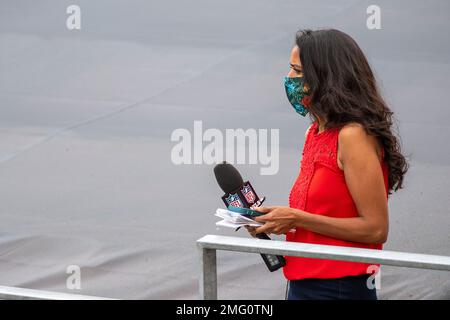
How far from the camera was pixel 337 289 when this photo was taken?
2.35 meters

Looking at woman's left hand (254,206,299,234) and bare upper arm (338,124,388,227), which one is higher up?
bare upper arm (338,124,388,227)

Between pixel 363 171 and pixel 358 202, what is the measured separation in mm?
82

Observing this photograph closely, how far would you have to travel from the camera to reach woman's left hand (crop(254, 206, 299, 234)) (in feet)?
7.66

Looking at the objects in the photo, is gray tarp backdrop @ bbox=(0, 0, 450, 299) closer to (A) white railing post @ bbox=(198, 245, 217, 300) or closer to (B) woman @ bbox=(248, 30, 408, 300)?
(B) woman @ bbox=(248, 30, 408, 300)

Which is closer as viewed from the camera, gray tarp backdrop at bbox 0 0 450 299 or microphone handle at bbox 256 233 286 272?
microphone handle at bbox 256 233 286 272

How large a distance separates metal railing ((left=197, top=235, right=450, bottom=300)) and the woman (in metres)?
0.48

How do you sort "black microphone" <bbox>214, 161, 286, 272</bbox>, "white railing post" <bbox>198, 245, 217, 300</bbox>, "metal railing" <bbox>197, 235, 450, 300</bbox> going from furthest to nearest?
"black microphone" <bbox>214, 161, 286, 272</bbox> < "white railing post" <bbox>198, 245, 217, 300</bbox> < "metal railing" <bbox>197, 235, 450, 300</bbox>

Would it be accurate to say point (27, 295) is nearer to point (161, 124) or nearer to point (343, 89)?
point (343, 89)

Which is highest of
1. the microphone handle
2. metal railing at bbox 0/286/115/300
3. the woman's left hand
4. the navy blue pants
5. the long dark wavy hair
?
the long dark wavy hair

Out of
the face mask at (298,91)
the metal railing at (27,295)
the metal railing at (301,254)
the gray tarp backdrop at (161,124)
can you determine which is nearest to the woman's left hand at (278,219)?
the face mask at (298,91)

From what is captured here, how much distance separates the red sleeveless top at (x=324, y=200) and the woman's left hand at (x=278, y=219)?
0.26 feet

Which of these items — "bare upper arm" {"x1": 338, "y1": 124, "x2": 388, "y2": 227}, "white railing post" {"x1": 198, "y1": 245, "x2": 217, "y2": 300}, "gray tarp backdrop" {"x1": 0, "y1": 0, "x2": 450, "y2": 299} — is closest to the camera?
"white railing post" {"x1": 198, "y1": 245, "x2": 217, "y2": 300}

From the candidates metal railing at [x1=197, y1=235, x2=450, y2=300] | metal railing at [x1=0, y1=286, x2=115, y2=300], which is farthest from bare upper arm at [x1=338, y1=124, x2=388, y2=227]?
metal railing at [x1=0, y1=286, x2=115, y2=300]

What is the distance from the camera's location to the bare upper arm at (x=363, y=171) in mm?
2273
